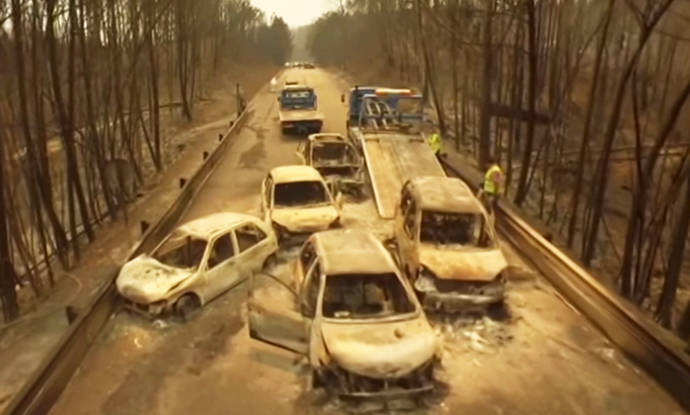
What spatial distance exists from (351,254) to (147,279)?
3542 mm

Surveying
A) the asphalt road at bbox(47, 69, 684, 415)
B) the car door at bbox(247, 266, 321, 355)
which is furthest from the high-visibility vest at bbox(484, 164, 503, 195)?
the car door at bbox(247, 266, 321, 355)

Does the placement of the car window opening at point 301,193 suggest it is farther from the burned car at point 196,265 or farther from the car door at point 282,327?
the car door at point 282,327

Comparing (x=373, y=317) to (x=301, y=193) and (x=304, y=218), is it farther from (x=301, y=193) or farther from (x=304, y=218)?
(x=301, y=193)

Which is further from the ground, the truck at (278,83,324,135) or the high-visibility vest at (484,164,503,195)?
the truck at (278,83,324,135)

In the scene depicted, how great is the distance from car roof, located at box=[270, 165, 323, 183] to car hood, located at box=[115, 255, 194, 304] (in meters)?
4.67

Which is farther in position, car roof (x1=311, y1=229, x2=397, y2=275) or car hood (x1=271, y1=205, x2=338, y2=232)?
car hood (x1=271, y1=205, x2=338, y2=232)

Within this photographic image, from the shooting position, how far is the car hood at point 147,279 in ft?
35.0

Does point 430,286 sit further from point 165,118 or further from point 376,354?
point 165,118

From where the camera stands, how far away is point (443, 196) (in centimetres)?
1270

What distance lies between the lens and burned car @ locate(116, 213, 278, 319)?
1079cm

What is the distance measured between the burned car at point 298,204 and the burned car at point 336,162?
1.93m

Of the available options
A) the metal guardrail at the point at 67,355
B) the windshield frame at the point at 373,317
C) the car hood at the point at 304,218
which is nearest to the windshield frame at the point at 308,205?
the car hood at the point at 304,218

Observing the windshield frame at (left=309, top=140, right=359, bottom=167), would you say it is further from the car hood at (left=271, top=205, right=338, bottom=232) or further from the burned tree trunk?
the burned tree trunk

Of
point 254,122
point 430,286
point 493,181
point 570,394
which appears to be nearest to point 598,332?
point 570,394
